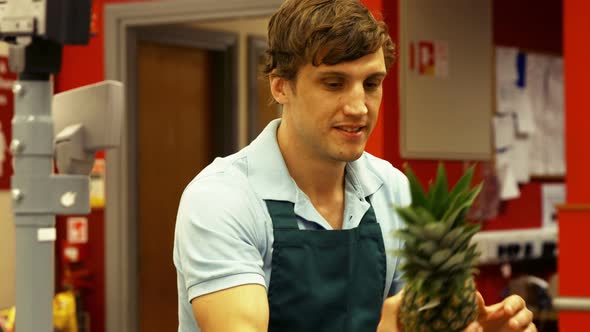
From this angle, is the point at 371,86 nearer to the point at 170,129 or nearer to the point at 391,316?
the point at 391,316

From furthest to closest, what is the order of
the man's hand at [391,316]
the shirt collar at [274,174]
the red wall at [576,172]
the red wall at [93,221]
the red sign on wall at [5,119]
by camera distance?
the red wall at [93,221]
the red sign on wall at [5,119]
the red wall at [576,172]
the shirt collar at [274,174]
the man's hand at [391,316]

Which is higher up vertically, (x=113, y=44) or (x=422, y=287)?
(x=113, y=44)

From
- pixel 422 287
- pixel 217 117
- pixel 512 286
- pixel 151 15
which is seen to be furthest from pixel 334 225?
pixel 217 117

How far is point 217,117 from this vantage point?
24.5 feet

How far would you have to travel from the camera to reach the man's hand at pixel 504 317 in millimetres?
1937

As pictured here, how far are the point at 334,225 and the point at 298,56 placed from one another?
13.8 inches

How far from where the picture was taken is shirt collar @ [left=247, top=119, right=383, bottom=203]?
2203 mm

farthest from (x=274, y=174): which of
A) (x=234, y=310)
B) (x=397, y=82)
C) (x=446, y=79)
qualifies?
(x=446, y=79)

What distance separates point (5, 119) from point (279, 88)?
4191 millimetres

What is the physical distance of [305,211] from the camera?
2.21m

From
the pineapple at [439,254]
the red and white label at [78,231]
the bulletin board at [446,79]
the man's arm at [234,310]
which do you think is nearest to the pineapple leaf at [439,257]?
the pineapple at [439,254]

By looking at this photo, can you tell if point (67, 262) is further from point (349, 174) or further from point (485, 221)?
point (349, 174)

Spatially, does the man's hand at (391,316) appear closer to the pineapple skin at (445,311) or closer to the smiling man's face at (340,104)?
the pineapple skin at (445,311)

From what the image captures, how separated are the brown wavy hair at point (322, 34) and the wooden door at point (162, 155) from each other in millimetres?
4521
